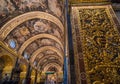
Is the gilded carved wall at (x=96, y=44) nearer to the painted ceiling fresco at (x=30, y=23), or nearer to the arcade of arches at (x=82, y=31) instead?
the arcade of arches at (x=82, y=31)

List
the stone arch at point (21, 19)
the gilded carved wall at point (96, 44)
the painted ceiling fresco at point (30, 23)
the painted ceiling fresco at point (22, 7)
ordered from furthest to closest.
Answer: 1. the stone arch at point (21, 19)
2. the painted ceiling fresco at point (30, 23)
3. the painted ceiling fresco at point (22, 7)
4. the gilded carved wall at point (96, 44)

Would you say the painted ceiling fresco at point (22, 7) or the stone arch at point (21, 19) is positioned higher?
the painted ceiling fresco at point (22, 7)

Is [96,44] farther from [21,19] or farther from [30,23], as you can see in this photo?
[30,23]

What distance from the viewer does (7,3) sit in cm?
1045

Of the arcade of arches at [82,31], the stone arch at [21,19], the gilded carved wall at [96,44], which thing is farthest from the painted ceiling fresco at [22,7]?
the gilded carved wall at [96,44]

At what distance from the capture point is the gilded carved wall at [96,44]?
3.28 metres

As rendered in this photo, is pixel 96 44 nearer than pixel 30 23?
Yes

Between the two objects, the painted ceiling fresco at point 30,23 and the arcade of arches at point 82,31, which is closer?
the arcade of arches at point 82,31

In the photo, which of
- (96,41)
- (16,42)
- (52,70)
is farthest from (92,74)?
(52,70)

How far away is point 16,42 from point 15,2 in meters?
4.92

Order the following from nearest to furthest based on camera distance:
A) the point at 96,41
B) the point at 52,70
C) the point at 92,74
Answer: the point at 92,74 → the point at 96,41 → the point at 52,70

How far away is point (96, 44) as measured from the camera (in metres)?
4.00

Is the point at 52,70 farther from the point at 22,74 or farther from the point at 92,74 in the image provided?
the point at 92,74

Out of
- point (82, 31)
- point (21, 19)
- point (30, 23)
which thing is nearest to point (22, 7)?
point (21, 19)
